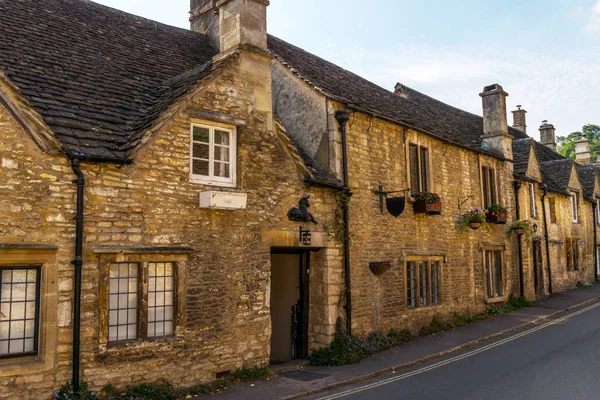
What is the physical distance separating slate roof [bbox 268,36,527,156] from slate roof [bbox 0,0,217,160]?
307 cm

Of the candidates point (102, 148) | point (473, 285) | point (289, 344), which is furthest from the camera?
point (473, 285)

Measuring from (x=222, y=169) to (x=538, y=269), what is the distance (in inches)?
776

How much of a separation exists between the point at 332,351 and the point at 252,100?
231 inches

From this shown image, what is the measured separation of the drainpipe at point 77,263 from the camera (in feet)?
26.5

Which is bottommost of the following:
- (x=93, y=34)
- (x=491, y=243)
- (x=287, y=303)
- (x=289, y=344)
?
(x=289, y=344)

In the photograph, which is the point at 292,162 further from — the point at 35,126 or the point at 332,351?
the point at 35,126

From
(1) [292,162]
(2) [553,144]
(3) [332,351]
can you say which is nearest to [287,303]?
(3) [332,351]

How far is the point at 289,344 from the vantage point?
514 inches

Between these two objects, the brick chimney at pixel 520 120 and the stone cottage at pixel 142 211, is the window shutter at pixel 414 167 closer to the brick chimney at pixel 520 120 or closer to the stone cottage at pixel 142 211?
the stone cottage at pixel 142 211

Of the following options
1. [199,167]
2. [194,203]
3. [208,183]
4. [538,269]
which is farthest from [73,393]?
[538,269]

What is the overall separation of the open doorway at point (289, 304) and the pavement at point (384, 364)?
1132 mm

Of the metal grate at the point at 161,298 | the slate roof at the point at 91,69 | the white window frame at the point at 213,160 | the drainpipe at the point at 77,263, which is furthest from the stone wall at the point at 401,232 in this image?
the drainpipe at the point at 77,263

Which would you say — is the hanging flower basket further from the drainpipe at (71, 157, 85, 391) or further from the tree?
the tree

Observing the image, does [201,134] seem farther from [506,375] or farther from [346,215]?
[506,375]
